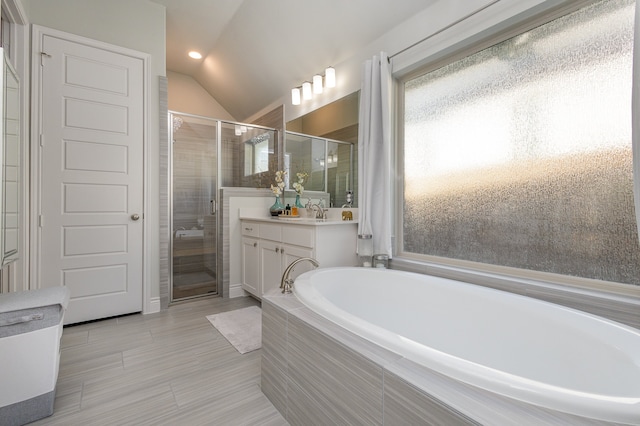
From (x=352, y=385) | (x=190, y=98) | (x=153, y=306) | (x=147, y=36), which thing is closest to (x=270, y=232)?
(x=153, y=306)

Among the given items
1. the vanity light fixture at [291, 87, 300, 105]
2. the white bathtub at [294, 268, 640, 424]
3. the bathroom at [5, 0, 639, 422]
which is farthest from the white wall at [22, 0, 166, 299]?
the white bathtub at [294, 268, 640, 424]

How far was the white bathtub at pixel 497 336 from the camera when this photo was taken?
66 centimetres

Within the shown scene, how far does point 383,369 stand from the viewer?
2.76ft

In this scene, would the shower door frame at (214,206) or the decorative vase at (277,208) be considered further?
the decorative vase at (277,208)

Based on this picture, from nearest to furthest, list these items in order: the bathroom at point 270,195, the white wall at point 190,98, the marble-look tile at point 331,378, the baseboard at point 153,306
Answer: the marble-look tile at point 331,378 → the bathroom at point 270,195 → the baseboard at point 153,306 → the white wall at point 190,98

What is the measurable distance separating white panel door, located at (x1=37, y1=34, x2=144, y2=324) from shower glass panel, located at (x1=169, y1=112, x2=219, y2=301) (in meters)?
0.38

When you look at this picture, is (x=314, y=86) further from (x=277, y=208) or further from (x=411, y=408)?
(x=411, y=408)

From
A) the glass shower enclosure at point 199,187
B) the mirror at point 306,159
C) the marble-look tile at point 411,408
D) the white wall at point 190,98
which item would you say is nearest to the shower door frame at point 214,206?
the glass shower enclosure at point 199,187

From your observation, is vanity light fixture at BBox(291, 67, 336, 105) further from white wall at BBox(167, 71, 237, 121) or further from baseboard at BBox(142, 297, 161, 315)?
baseboard at BBox(142, 297, 161, 315)

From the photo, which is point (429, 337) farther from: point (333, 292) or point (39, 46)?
point (39, 46)

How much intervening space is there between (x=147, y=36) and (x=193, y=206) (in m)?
1.63

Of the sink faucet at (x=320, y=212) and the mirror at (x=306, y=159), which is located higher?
the mirror at (x=306, y=159)

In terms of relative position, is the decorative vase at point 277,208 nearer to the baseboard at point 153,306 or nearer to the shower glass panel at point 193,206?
the shower glass panel at point 193,206

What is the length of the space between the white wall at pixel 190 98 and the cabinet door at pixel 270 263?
2.85 metres
